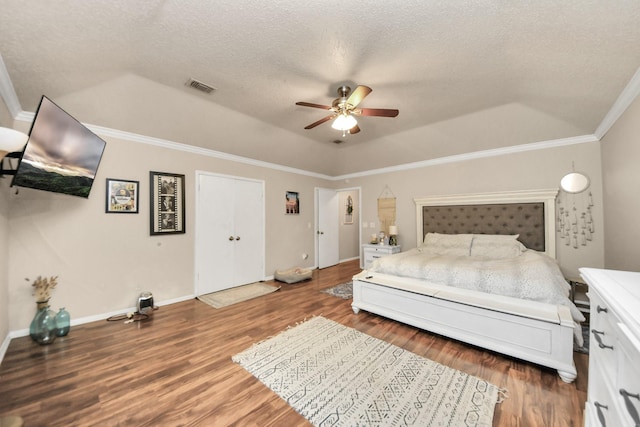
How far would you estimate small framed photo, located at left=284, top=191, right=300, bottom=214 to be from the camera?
215 inches

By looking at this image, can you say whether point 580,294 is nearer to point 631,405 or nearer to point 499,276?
point 499,276

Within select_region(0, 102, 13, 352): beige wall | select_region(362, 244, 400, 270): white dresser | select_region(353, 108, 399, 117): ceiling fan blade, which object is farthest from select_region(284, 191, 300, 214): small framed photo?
select_region(0, 102, 13, 352): beige wall

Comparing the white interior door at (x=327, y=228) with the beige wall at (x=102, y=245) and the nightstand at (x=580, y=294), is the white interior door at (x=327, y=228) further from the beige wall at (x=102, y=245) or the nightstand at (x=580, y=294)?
the nightstand at (x=580, y=294)

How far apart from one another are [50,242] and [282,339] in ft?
9.76

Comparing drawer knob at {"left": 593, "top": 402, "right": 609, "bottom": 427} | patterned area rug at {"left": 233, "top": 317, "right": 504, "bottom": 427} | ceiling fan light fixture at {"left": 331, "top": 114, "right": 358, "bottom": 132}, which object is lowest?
patterned area rug at {"left": 233, "top": 317, "right": 504, "bottom": 427}

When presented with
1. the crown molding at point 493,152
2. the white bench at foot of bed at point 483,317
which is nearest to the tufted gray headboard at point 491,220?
the crown molding at point 493,152

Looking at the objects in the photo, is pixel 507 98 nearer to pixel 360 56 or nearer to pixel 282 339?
pixel 360 56

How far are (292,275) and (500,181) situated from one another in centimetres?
415

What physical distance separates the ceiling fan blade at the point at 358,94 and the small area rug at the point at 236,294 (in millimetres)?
3243

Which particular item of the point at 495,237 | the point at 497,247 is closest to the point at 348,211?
the point at 495,237

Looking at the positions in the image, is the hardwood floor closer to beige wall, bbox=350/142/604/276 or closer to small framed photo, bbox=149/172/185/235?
small framed photo, bbox=149/172/185/235

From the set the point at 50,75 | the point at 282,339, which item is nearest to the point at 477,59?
the point at 282,339

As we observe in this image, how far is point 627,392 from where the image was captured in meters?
0.84

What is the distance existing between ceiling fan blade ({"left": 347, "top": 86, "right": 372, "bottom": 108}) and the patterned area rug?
249cm
